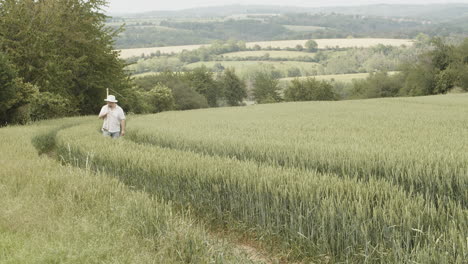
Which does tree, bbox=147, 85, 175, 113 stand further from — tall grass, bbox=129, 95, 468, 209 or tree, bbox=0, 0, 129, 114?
tall grass, bbox=129, 95, 468, 209

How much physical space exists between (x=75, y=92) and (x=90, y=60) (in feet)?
8.89

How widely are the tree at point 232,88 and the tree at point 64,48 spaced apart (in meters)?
71.7

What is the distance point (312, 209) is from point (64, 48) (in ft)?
95.3

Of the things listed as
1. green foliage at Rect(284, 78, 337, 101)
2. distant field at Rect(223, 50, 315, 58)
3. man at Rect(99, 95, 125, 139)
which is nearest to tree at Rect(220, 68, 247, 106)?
green foliage at Rect(284, 78, 337, 101)

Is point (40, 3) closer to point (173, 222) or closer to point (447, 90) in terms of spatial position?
point (173, 222)

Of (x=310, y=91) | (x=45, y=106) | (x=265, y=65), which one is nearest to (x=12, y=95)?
(x=45, y=106)

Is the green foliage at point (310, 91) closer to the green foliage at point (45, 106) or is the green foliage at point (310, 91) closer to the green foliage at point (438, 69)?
the green foliage at point (438, 69)

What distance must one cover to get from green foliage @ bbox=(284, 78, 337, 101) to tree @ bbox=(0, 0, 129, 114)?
205 ft

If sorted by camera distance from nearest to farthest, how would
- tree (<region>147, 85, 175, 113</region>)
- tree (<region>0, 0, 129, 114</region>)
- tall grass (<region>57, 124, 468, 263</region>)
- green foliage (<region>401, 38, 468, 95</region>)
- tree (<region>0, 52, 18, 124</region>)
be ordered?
tall grass (<region>57, 124, 468, 263</region>)
tree (<region>0, 52, 18, 124</region>)
tree (<region>0, 0, 129, 114</region>)
green foliage (<region>401, 38, 468, 95</region>)
tree (<region>147, 85, 175, 113</region>)

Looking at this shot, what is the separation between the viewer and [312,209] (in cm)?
550

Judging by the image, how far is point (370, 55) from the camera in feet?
539

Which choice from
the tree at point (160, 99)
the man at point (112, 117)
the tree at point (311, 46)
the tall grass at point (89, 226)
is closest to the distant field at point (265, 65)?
the tree at point (311, 46)

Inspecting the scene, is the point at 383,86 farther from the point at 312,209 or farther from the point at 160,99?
the point at 312,209

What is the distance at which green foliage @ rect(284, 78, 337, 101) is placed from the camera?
311 feet
